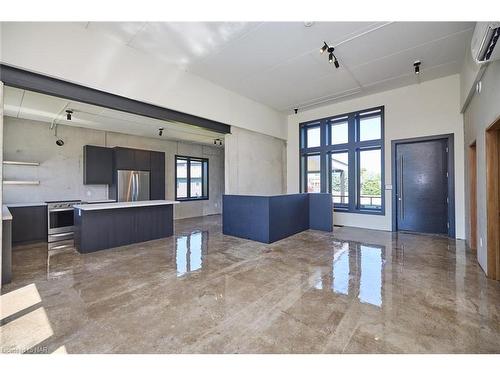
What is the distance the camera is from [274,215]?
4.96 meters

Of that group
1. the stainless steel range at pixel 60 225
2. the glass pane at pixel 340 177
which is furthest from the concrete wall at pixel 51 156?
the glass pane at pixel 340 177

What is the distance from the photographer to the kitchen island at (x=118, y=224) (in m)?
4.22

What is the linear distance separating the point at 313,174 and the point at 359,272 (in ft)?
15.1

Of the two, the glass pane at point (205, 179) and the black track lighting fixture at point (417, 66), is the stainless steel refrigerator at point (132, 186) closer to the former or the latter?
the glass pane at point (205, 179)

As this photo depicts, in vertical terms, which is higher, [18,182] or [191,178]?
[191,178]

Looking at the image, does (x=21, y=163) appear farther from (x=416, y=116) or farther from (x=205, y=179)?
(x=416, y=116)

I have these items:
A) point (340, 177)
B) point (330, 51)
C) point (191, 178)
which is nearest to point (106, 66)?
point (330, 51)

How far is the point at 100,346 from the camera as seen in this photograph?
A: 1.75 m

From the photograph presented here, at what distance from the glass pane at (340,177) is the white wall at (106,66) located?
3470mm

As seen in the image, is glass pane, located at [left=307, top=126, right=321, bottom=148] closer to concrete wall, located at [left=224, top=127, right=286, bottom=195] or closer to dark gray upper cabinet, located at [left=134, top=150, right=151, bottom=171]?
concrete wall, located at [left=224, top=127, right=286, bottom=195]

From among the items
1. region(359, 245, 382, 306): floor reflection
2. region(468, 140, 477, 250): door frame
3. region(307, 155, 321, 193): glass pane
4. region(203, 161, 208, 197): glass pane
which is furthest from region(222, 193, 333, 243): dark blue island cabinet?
region(203, 161, 208, 197): glass pane

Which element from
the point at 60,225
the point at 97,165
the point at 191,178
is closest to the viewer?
the point at 60,225

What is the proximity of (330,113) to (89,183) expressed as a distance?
23.8 feet
